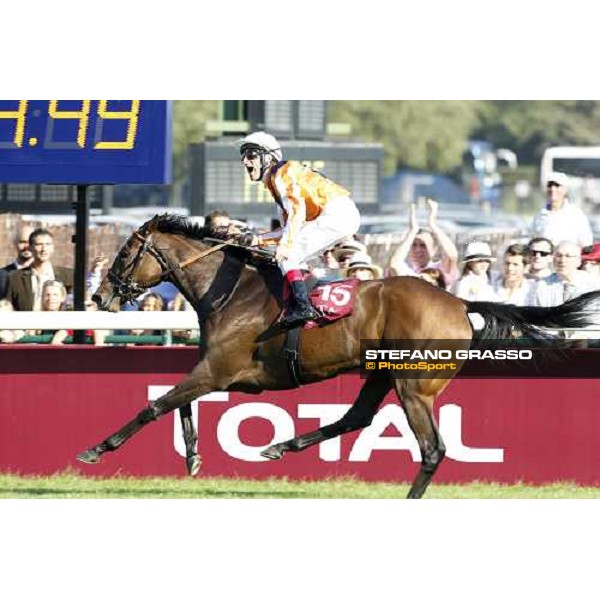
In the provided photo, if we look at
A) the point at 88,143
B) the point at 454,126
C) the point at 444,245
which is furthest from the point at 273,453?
the point at 454,126

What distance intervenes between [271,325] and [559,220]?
2.81 m

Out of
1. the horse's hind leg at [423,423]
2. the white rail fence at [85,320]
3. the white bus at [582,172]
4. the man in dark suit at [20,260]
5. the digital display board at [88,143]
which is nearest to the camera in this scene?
the horse's hind leg at [423,423]

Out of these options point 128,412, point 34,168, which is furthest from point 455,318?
point 34,168

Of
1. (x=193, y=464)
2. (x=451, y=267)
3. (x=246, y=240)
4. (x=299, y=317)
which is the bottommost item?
(x=193, y=464)

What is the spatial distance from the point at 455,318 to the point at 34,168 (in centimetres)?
329

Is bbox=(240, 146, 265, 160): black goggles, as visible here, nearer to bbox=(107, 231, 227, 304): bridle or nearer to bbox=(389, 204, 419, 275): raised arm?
bbox=(107, 231, 227, 304): bridle

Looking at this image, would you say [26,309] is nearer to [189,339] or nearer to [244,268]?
[189,339]

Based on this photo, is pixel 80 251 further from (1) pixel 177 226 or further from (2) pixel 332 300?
(2) pixel 332 300

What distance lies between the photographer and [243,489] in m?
10.9

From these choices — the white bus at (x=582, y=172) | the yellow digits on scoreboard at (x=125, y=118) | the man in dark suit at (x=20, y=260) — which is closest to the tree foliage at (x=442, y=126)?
the white bus at (x=582, y=172)

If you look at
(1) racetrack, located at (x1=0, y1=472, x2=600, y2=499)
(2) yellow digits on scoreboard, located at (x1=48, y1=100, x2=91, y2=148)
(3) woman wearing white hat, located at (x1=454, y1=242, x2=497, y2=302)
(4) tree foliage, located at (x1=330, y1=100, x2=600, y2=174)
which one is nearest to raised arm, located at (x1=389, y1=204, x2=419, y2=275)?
(3) woman wearing white hat, located at (x1=454, y1=242, x2=497, y2=302)

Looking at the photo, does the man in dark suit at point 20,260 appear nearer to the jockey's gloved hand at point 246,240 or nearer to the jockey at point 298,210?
the jockey's gloved hand at point 246,240

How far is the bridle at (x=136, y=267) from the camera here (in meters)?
10.6

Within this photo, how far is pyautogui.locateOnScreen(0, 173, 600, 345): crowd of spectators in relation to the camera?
1141cm
